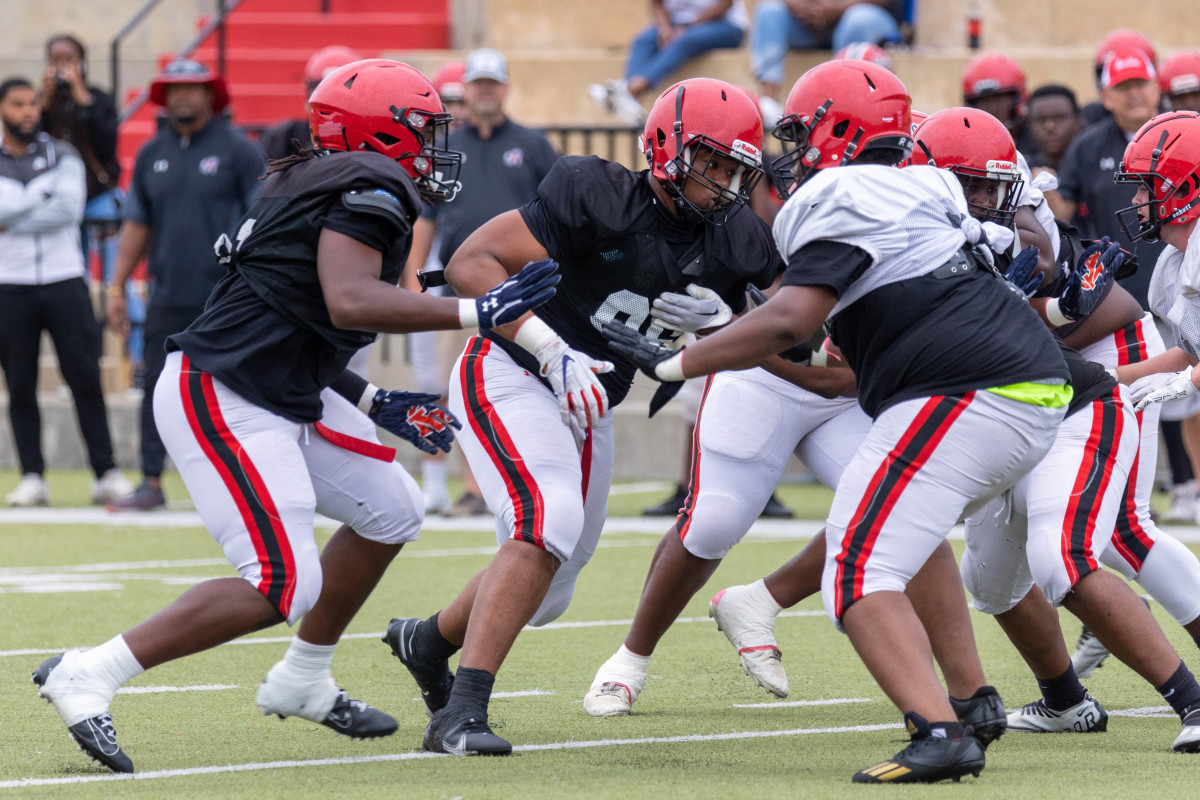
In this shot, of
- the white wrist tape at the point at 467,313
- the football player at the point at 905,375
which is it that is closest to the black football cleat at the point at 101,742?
the white wrist tape at the point at 467,313

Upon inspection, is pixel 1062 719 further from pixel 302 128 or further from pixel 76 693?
pixel 302 128

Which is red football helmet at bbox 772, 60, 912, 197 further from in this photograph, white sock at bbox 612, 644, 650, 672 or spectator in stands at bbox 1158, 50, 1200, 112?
spectator in stands at bbox 1158, 50, 1200, 112

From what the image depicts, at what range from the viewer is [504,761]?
166 inches

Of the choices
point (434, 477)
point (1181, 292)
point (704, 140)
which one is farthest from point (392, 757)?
point (434, 477)

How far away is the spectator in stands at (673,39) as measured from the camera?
12.7 m

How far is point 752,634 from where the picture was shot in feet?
16.3

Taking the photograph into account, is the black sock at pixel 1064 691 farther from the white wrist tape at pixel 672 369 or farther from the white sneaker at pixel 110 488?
the white sneaker at pixel 110 488

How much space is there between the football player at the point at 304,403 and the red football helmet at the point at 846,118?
72 cm

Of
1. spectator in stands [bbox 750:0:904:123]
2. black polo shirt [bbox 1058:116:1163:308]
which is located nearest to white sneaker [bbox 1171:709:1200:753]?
black polo shirt [bbox 1058:116:1163:308]

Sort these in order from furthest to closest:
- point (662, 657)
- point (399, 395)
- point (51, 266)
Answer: point (51, 266) < point (662, 657) < point (399, 395)

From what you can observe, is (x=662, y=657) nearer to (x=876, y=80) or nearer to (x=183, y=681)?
(x=183, y=681)

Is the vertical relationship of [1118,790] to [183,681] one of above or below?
above

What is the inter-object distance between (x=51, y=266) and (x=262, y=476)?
593 cm

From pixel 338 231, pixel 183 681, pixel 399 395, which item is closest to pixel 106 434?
pixel 183 681
